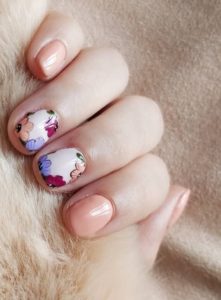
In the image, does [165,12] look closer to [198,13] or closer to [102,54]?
[198,13]

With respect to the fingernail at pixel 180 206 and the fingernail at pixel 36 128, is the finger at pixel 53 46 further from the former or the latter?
the fingernail at pixel 180 206

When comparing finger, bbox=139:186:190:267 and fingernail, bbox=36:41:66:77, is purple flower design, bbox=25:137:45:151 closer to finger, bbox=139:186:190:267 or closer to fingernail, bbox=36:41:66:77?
fingernail, bbox=36:41:66:77

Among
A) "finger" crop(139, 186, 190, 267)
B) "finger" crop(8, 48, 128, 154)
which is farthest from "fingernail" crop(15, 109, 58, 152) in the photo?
"finger" crop(139, 186, 190, 267)

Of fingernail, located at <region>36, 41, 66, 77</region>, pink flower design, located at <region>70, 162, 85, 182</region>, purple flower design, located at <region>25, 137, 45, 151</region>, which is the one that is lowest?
pink flower design, located at <region>70, 162, 85, 182</region>

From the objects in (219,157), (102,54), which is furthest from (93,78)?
(219,157)

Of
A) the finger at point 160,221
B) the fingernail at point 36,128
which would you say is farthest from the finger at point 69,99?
the finger at point 160,221
